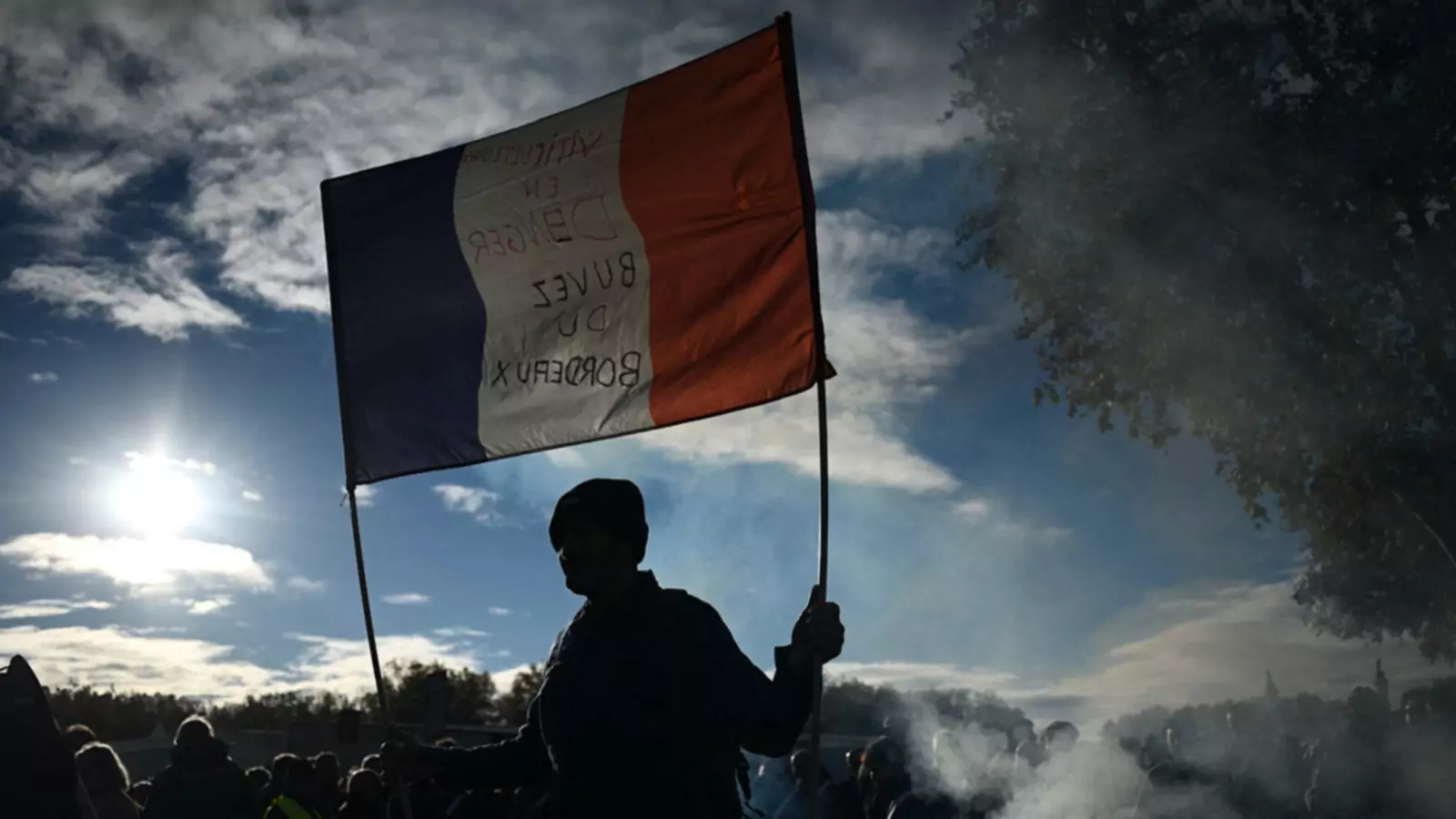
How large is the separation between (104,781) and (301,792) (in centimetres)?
119

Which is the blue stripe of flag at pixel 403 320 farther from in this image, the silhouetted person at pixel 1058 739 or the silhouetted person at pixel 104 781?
the silhouetted person at pixel 1058 739

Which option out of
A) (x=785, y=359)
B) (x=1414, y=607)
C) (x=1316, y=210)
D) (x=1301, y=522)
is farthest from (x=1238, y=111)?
(x=785, y=359)

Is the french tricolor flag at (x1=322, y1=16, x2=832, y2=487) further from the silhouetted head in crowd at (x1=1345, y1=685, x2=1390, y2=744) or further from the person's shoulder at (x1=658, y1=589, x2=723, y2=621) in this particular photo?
the silhouetted head in crowd at (x1=1345, y1=685, x2=1390, y2=744)

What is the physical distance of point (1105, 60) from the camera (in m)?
14.9

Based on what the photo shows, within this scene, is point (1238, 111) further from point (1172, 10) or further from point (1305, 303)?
point (1305, 303)

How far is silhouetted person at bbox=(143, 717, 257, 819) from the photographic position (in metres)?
6.43

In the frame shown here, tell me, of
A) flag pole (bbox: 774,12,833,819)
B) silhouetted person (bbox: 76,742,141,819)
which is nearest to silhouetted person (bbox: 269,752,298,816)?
silhouetted person (bbox: 76,742,141,819)

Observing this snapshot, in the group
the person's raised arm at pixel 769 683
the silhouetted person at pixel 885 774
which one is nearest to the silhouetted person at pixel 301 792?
the silhouetted person at pixel 885 774

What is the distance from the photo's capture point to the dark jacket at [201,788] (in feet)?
21.1

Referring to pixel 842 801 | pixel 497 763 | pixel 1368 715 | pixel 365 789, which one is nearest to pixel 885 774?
pixel 842 801

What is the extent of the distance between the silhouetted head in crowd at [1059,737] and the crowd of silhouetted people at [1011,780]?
0.06 ft

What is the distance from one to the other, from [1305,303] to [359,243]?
12401 millimetres

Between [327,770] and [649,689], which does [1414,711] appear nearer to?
[327,770]

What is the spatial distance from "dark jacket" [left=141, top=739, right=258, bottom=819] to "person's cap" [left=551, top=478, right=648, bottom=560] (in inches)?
173
